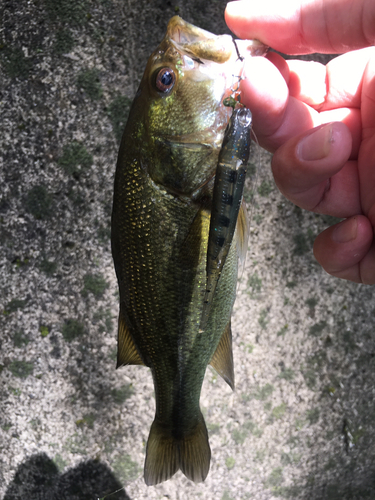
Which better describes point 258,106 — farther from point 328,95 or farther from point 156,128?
point 328,95

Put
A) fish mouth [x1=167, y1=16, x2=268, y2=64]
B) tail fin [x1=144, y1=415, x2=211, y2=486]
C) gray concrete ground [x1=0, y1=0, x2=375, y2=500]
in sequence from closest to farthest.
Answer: fish mouth [x1=167, y1=16, x2=268, y2=64], tail fin [x1=144, y1=415, x2=211, y2=486], gray concrete ground [x1=0, y1=0, x2=375, y2=500]

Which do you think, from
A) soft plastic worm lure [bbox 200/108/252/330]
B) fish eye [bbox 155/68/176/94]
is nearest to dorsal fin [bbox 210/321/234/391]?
soft plastic worm lure [bbox 200/108/252/330]

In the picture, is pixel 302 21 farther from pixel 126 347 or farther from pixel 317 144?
pixel 126 347

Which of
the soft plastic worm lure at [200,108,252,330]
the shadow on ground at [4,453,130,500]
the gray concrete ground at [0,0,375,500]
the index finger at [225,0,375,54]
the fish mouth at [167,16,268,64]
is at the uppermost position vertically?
the index finger at [225,0,375,54]

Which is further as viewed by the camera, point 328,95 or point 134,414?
point 134,414

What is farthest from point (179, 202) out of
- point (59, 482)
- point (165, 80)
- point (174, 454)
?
point (59, 482)

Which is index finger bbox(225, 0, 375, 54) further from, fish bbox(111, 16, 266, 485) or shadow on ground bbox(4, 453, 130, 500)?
shadow on ground bbox(4, 453, 130, 500)

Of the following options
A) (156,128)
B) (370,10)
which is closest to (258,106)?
(156,128)

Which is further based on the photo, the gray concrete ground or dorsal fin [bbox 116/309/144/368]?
the gray concrete ground

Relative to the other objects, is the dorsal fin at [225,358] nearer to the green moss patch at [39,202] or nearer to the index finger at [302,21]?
the index finger at [302,21]
